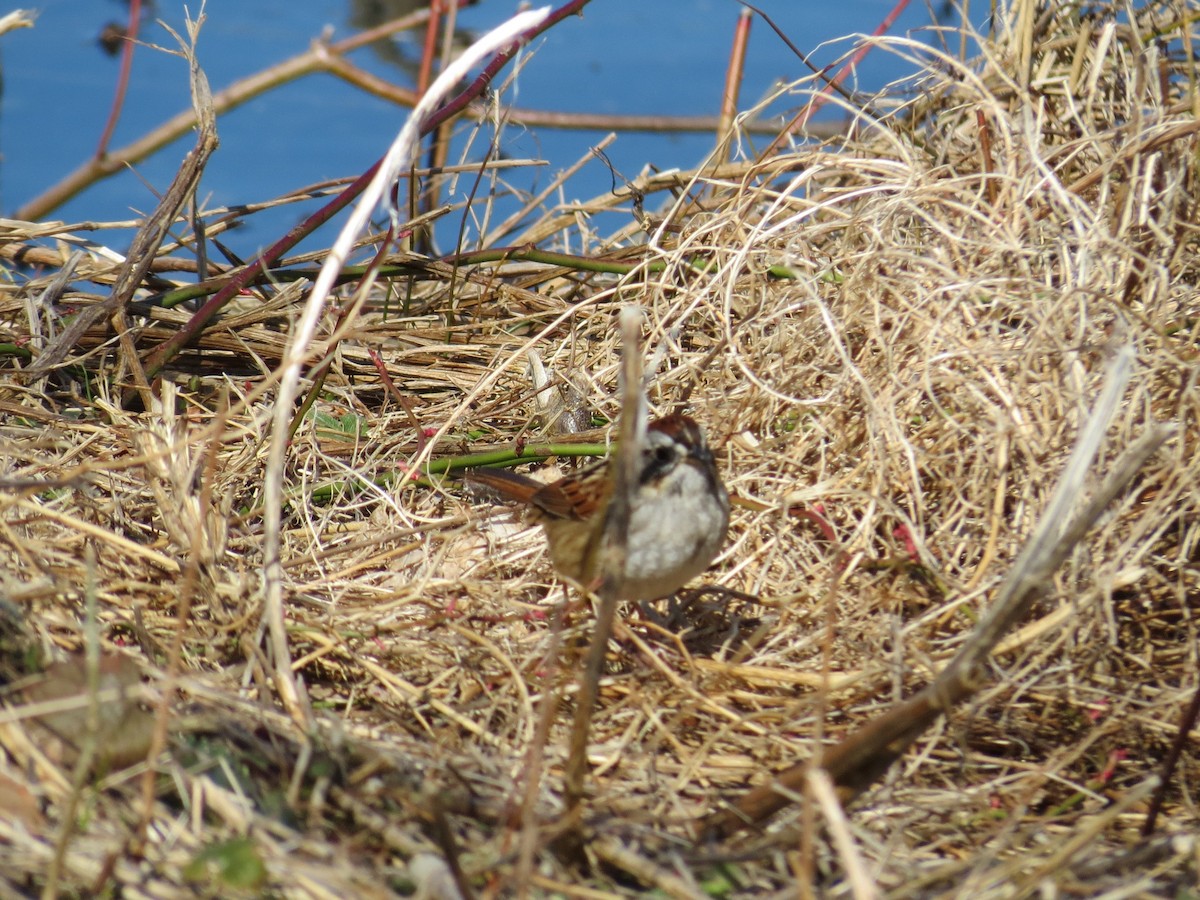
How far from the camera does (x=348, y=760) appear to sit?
5.70 ft

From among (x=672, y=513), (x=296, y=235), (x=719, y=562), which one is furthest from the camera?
(x=296, y=235)

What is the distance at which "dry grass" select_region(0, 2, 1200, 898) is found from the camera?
162 centimetres

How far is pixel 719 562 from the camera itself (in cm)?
271

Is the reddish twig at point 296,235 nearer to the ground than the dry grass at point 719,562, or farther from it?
farther from it

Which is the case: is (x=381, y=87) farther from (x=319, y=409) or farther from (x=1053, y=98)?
(x=1053, y=98)

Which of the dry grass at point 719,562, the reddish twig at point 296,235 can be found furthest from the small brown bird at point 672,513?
the reddish twig at point 296,235

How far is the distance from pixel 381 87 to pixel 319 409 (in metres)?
1.57

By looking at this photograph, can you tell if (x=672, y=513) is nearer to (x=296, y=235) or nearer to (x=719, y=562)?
A: (x=719, y=562)

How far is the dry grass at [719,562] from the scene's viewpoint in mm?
1616

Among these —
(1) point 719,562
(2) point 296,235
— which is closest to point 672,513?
(1) point 719,562

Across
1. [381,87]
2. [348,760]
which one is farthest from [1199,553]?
[381,87]

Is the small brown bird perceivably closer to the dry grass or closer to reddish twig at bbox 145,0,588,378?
the dry grass

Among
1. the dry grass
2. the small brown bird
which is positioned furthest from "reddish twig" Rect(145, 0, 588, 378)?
the small brown bird

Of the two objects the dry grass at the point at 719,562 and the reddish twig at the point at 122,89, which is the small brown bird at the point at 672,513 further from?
the reddish twig at the point at 122,89
